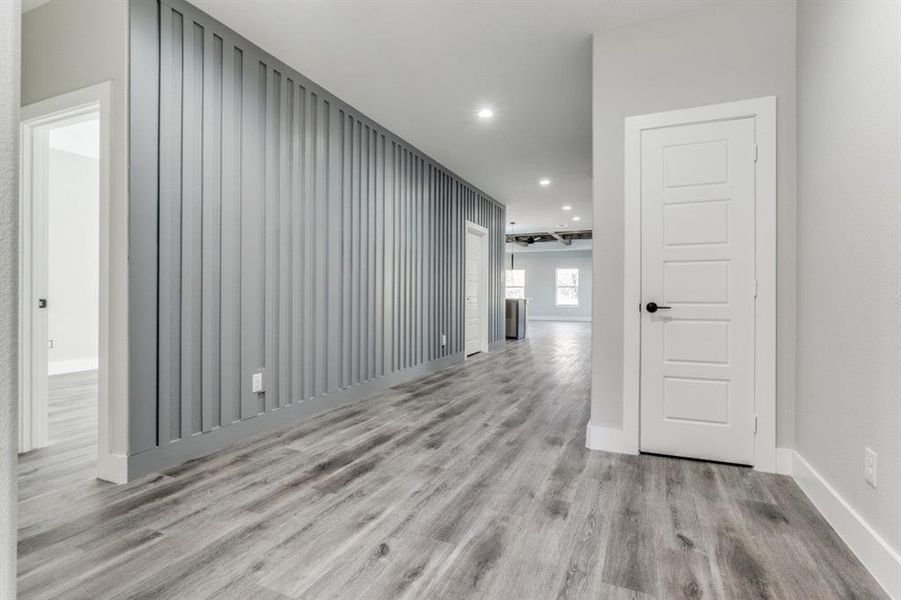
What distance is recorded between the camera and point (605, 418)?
2762 mm

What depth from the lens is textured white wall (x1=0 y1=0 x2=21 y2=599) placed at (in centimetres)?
76

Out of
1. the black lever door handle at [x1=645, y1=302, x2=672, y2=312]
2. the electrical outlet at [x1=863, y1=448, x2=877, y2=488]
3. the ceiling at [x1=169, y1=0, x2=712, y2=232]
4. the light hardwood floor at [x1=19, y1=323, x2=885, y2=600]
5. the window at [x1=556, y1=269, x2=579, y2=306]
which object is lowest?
the light hardwood floor at [x1=19, y1=323, x2=885, y2=600]

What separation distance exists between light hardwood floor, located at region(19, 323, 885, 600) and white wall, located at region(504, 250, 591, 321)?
44.9 feet

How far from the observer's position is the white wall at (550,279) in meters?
15.9

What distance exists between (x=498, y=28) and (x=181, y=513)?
3227 millimetres

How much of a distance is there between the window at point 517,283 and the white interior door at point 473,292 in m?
9.71

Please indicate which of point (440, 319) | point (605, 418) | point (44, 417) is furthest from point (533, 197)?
point (44, 417)

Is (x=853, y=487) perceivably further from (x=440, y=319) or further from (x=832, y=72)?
(x=440, y=319)

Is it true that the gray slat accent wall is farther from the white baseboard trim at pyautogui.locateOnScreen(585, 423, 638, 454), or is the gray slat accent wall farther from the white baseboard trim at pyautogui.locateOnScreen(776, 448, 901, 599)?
the white baseboard trim at pyautogui.locateOnScreen(776, 448, 901, 599)

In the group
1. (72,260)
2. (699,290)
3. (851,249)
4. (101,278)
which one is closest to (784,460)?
(699,290)

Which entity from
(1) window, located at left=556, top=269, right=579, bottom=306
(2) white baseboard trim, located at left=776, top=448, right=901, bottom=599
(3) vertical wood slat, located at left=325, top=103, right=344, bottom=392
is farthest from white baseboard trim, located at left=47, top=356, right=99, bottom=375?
(1) window, located at left=556, top=269, right=579, bottom=306

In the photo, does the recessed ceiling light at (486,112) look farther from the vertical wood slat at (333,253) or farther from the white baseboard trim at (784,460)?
the white baseboard trim at (784,460)

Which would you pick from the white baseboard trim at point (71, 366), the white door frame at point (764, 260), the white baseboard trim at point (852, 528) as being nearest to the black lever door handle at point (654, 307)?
the white door frame at point (764, 260)

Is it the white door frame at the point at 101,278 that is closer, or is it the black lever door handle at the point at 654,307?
the white door frame at the point at 101,278
